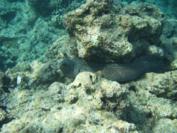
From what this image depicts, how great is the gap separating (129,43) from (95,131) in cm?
184

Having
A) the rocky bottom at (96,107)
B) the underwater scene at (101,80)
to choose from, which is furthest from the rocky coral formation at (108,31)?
the rocky bottom at (96,107)

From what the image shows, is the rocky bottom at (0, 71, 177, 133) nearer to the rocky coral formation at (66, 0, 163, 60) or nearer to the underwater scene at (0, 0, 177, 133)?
the underwater scene at (0, 0, 177, 133)

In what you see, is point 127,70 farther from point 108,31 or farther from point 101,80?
point 101,80

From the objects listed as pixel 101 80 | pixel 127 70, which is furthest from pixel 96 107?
pixel 127 70

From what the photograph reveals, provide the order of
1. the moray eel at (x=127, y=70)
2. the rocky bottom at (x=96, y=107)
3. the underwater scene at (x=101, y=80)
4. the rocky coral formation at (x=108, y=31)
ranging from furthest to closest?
the moray eel at (x=127, y=70), the rocky coral formation at (x=108, y=31), the underwater scene at (x=101, y=80), the rocky bottom at (x=96, y=107)

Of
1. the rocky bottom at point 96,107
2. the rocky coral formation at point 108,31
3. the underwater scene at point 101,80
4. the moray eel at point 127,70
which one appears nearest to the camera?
the rocky bottom at point 96,107

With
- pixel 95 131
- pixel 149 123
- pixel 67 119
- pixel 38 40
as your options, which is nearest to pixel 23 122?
pixel 67 119

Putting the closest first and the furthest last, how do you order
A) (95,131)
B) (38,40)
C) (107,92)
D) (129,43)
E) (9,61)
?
(95,131)
(107,92)
(129,43)
(9,61)
(38,40)

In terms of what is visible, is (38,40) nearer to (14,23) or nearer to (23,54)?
(23,54)

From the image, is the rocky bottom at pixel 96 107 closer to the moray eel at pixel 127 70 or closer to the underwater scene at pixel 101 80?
the underwater scene at pixel 101 80

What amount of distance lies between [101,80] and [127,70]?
42.8 inches

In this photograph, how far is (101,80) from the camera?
4266 mm

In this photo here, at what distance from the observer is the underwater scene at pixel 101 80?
388cm

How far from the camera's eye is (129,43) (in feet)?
16.4
